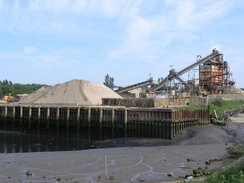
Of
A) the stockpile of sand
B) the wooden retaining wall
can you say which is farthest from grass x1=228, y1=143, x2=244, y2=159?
the stockpile of sand

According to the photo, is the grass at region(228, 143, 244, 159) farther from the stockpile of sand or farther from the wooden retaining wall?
the stockpile of sand

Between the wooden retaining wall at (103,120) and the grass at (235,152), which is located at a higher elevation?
the wooden retaining wall at (103,120)

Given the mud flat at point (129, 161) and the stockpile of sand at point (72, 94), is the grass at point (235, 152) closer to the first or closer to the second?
the mud flat at point (129, 161)

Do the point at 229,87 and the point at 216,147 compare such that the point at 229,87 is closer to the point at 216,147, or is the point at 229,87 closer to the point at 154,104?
the point at 154,104

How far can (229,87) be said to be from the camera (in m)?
68.9

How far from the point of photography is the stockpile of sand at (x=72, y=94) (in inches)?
1857

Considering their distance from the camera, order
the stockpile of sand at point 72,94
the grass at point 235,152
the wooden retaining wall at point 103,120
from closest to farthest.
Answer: the grass at point 235,152 < the wooden retaining wall at point 103,120 < the stockpile of sand at point 72,94

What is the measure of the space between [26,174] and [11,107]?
24.0 m

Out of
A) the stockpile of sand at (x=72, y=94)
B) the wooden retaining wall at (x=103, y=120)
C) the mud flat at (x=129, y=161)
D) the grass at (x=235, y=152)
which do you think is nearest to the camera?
the mud flat at (x=129, y=161)

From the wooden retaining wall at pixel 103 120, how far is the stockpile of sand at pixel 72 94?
8.47 m

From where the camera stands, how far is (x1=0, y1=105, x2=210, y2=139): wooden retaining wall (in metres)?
28.4

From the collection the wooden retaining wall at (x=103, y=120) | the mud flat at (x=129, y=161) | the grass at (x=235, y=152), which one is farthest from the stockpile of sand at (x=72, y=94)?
the grass at (x=235, y=152)

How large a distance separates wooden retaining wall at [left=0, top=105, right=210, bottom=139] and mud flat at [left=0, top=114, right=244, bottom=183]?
1.43 meters

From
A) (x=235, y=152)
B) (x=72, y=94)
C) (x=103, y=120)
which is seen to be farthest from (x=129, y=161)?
(x=72, y=94)
